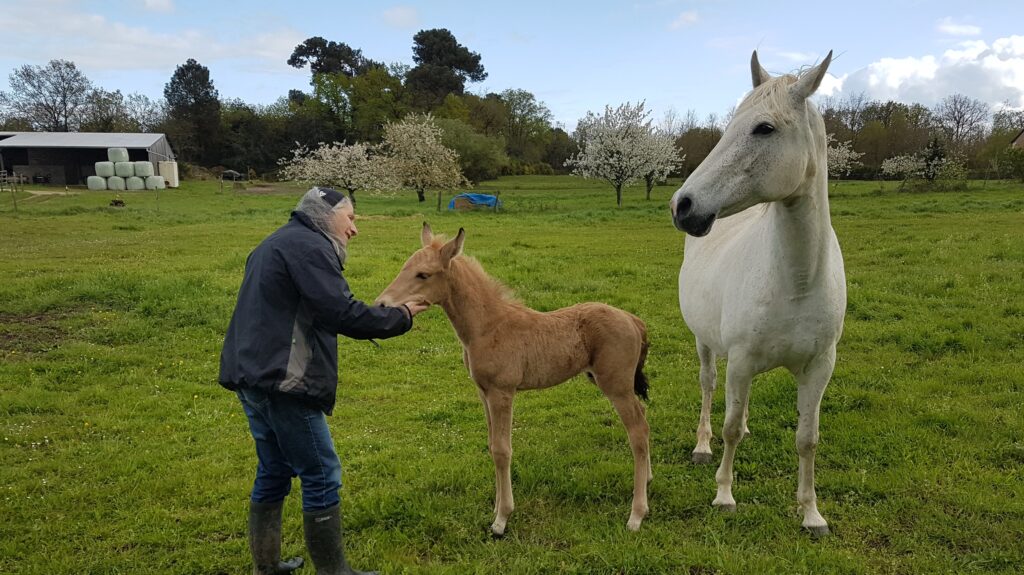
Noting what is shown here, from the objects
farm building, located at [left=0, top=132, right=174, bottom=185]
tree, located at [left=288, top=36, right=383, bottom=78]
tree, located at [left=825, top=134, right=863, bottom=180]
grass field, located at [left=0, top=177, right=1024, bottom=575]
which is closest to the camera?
grass field, located at [left=0, top=177, right=1024, bottom=575]

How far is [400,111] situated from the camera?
6606cm

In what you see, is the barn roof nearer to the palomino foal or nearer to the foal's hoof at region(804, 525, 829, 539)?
the palomino foal

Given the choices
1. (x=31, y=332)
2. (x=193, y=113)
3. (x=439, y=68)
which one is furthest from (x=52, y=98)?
(x=31, y=332)

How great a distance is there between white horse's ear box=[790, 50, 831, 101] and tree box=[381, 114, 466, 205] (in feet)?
122

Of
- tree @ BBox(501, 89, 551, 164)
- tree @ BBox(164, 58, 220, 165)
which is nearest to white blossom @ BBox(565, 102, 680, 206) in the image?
tree @ BBox(501, 89, 551, 164)

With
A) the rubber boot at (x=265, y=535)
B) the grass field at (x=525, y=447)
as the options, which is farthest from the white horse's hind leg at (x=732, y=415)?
the rubber boot at (x=265, y=535)

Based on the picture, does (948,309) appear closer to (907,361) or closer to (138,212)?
(907,361)

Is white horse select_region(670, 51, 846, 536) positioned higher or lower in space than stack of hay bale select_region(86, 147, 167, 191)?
lower

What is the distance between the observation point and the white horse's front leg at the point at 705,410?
5.43 metres

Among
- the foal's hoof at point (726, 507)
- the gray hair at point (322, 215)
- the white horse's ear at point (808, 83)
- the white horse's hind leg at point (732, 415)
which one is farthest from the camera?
the foal's hoof at point (726, 507)

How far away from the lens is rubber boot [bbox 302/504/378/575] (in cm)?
354

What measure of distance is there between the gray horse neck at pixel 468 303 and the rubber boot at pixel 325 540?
1398 millimetres

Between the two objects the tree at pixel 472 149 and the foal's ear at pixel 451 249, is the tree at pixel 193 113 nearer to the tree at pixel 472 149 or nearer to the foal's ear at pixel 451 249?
the tree at pixel 472 149

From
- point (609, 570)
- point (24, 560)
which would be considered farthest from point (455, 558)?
point (24, 560)
